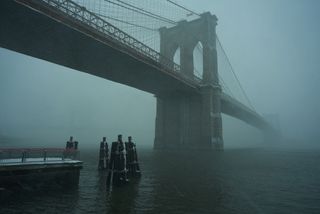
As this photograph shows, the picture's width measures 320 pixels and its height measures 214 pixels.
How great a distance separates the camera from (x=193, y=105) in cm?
5431

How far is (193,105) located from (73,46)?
29.6 meters

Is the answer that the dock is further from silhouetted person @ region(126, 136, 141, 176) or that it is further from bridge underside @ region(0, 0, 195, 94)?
bridge underside @ region(0, 0, 195, 94)

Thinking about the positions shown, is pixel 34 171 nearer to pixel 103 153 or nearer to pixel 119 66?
pixel 103 153

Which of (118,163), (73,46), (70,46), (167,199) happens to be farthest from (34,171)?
(70,46)

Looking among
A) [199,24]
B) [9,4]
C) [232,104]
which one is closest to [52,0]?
[9,4]

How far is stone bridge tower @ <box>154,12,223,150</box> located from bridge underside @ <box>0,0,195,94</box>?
886cm

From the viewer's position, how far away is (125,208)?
935 centimetres

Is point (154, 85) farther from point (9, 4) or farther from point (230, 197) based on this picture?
point (230, 197)

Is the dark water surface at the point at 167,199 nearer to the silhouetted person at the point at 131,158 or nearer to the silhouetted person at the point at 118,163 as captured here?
the silhouetted person at the point at 118,163

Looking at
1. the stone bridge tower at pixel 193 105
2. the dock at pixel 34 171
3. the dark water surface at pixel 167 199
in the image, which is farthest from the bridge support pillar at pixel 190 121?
the dock at pixel 34 171

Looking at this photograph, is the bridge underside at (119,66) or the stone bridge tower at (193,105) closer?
the bridge underside at (119,66)

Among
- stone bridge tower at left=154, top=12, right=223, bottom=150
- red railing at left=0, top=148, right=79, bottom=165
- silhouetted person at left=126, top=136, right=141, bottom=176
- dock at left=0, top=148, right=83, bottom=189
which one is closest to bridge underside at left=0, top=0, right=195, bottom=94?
stone bridge tower at left=154, top=12, right=223, bottom=150

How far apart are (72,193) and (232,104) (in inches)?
2216

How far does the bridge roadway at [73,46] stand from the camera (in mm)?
23438
